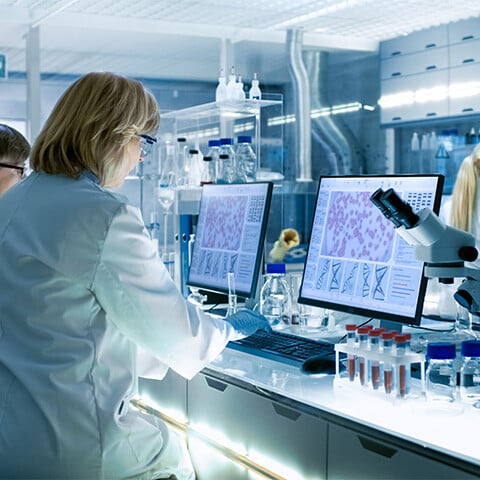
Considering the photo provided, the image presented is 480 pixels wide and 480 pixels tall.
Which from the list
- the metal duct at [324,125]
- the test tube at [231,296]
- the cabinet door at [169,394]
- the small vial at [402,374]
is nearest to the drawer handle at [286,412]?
the small vial at [402,374]

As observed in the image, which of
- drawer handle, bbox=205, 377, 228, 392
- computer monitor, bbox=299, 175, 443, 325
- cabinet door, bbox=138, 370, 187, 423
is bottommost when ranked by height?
cabinet door, bbox=138, 370, 187, 423

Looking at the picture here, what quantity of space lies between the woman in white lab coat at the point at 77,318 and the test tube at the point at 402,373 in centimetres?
43

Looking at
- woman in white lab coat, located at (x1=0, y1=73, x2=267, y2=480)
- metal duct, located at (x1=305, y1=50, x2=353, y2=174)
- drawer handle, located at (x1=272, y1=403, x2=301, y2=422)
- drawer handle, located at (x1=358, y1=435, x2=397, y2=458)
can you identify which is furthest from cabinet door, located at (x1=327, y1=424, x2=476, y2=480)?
metal duct, located at (x1=305, y1=50, x2=353, y2=174)

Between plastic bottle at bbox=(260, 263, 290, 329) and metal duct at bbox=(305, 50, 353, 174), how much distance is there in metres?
4.02

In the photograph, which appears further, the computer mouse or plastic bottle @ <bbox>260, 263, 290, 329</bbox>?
plastic bottle @ <bbox>260, 263, 290, 329</bbox>

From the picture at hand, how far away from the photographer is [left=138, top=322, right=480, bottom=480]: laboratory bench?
1.36 metres

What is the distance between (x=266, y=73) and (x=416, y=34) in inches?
48.3

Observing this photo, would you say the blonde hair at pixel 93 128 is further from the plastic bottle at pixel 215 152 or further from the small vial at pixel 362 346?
the plastic bottle at pixel 215 152

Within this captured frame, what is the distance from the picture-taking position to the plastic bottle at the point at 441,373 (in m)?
1.53

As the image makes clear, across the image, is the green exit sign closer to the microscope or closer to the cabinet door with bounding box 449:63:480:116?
the cabinet door with bounding box 449:63:480:116

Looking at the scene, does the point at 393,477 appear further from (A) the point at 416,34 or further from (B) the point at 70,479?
(A) the point at 416,34

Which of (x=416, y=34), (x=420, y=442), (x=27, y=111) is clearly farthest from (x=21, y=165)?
(x=416, y=34)

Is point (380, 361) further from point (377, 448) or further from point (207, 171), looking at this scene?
point (207, 171)

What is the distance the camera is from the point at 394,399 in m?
1.58
